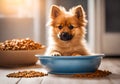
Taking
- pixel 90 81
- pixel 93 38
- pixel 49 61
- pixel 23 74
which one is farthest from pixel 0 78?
pixel 93 38

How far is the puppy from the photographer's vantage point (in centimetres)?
229

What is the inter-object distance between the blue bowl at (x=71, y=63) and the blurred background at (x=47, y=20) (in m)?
1.54

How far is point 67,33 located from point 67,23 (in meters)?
0.07

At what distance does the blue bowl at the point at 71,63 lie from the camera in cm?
204

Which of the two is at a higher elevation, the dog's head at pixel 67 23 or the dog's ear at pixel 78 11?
the dog's ear at pixel 78 11

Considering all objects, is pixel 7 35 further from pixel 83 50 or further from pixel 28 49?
pixel 83 50

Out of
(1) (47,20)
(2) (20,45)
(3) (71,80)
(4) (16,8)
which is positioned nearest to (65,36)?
(3) (71,80)

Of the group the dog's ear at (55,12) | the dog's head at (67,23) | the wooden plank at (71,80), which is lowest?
the wooden plank at (71,80)

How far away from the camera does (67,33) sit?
2.27 metres

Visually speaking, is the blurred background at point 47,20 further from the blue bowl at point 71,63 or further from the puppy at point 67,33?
the blue bowl at point 71,63

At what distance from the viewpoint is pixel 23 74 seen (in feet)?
6.82

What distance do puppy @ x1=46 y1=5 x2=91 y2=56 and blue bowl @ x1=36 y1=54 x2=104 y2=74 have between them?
0.16m

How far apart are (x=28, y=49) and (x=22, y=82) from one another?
36.8 inches

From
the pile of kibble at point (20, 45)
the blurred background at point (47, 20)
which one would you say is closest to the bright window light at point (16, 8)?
the blurred background at point (47, 20)
